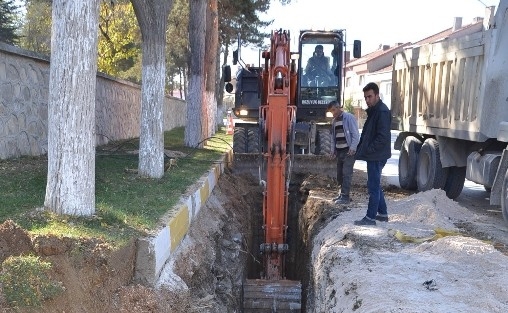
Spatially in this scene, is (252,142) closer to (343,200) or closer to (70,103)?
(343,200)

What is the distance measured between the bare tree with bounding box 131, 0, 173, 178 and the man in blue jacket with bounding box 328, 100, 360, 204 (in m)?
2.73

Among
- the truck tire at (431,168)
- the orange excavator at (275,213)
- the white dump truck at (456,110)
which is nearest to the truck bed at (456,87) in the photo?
the white dump truck at (456,110)

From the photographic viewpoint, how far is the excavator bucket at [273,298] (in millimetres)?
7520

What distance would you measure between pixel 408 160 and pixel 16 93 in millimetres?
8125

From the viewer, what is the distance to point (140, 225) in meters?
5.51

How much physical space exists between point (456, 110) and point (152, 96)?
204 inches

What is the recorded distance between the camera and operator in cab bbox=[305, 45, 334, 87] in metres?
12.7

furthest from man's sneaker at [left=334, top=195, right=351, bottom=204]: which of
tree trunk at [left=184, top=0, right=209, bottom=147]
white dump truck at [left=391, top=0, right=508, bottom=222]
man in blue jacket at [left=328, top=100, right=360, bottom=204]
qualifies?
tree trunk at [left=184, top=0, right=209, bottom=147]

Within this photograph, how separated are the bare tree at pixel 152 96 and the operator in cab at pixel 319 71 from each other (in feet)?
16.1

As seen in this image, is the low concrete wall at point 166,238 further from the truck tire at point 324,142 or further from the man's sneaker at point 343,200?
the truck tire at point 324,142

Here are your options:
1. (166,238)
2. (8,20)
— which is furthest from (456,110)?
(8,20)

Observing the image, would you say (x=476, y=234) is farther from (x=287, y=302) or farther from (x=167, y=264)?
(x=167, y=264)

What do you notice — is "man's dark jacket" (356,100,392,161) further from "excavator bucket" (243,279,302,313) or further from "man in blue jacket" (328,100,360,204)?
"excavator bucket" (243,279,302,313)

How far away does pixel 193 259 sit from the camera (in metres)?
6.40
